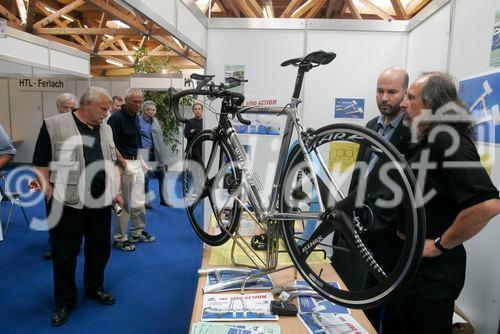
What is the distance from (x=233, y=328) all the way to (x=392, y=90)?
1484 millimetres

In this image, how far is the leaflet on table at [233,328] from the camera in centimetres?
115

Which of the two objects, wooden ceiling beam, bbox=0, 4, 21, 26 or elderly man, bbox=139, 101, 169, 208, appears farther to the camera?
wooden ceiling beam, bbox=0, 4, 21, 26

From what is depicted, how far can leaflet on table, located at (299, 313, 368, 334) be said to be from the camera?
1172 millimetres

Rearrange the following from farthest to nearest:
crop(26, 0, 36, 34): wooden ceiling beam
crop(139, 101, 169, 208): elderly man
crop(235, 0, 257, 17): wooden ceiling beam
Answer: crop(26, 0, 36, 34): wooden ceiling beam, crop(235, 0, 257, 17): wooden ceiling beam, crop(139, 101, 169, 208): elderly man

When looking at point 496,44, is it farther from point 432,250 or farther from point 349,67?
point 349,67

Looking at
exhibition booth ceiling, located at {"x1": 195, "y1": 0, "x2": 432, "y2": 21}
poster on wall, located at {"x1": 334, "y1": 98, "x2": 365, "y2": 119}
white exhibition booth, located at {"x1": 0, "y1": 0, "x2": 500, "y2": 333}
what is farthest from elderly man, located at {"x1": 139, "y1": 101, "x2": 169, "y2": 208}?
poster on wall, located at {"x1": 334, "y1": 98, "x2": 365, "y2": 119}

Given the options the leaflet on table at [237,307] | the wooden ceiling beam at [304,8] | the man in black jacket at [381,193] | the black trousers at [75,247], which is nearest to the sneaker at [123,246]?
the black trousers at [75,247]

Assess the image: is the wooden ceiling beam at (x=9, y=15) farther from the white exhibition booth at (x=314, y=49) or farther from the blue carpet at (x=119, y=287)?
the white exhibition booth at (x=314, y=49)

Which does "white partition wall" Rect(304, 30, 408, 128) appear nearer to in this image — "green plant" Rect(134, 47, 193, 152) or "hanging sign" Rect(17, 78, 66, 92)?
"green plant" Rect(134, 47, 193, 152)

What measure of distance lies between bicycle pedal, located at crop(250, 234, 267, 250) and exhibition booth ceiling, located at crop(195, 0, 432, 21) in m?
3.67

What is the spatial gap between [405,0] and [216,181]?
5409mm

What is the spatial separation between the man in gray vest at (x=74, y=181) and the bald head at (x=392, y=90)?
1.74 meters

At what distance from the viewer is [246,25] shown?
9.50 ft

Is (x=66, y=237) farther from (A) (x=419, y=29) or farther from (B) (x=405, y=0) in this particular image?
(B) (x=405, y=0)
